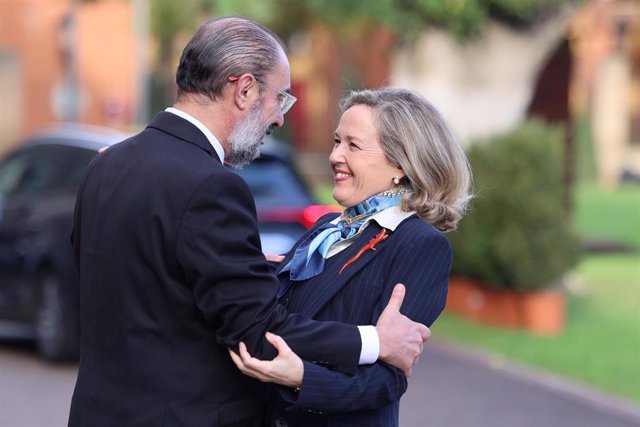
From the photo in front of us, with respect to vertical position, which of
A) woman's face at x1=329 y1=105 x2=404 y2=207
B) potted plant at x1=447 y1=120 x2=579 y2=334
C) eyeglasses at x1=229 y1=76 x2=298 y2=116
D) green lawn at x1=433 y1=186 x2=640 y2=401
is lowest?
green lawn at x1=433 y1=186 x2=640 y2=401

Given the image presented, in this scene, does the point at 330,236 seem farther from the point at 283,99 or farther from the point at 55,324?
the point at 55,324

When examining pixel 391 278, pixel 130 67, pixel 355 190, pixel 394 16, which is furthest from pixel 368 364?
pixel 130 67

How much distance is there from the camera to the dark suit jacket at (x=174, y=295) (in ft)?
10.1

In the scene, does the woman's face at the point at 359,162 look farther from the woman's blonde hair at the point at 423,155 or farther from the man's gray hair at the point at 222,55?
the man's gray hair at the point at 222,55

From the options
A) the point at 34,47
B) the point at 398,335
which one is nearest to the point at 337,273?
the point at 398,335

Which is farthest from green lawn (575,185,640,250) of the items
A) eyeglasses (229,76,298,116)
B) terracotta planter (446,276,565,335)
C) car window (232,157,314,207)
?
eyeglasses (229,76,298,116)

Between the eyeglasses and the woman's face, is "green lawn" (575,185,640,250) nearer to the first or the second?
the woman's face

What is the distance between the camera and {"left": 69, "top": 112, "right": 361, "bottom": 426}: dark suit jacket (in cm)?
307

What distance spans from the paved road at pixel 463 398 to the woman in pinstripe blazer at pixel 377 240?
14.8 feet

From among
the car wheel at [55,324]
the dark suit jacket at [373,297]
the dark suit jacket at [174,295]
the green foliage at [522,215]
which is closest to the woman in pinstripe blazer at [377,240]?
the dark suit jacket at [373,297]

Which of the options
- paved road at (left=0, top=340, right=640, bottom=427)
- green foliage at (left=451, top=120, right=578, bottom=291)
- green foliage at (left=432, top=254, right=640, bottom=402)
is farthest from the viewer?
green foliage at (left=451, top=120, right=578, bottom=291)

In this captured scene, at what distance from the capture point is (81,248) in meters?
3.34

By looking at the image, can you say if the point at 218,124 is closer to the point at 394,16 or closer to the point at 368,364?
the point at 368,364

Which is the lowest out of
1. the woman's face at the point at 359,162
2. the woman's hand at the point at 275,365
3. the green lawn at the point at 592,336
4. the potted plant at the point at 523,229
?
the green lawn at the point at 592,336
